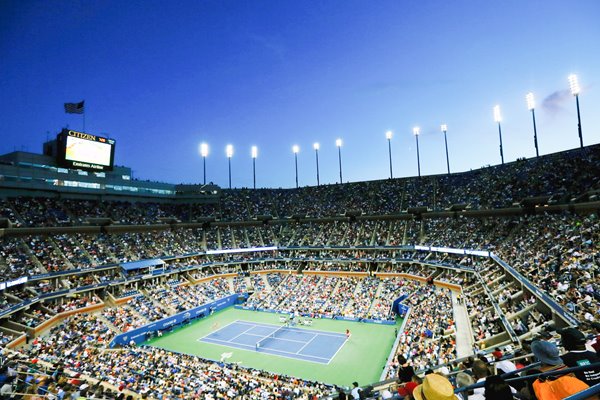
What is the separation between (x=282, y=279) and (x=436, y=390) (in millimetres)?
48065

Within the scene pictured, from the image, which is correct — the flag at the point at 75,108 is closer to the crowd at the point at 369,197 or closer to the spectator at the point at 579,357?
the crowd at the point at 369,197

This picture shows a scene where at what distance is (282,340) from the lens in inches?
1244

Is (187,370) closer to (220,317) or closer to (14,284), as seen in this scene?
(220,317)

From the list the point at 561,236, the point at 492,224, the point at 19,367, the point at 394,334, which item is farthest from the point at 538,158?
the point at 19,367

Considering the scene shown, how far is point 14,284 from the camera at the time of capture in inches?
1177

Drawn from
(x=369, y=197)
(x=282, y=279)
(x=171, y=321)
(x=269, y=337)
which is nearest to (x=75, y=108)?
(x=171, y=321)

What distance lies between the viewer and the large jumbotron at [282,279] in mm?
19703

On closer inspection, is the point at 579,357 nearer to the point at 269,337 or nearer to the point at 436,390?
the point at 436,390

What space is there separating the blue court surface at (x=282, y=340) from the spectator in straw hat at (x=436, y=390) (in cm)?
2597

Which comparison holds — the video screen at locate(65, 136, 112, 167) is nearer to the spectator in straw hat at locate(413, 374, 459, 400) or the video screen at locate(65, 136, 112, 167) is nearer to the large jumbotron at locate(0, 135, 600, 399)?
the large jumbotron at locate(0, 135, 600, 399)

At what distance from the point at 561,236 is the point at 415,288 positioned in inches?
622

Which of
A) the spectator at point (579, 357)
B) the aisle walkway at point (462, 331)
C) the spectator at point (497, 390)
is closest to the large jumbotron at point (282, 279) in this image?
the spectator at point (579, 357)

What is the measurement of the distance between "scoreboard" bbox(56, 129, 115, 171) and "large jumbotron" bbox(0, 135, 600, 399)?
202 mm

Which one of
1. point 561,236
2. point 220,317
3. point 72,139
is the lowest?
point 220,317
